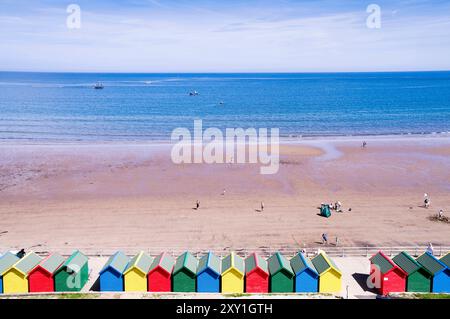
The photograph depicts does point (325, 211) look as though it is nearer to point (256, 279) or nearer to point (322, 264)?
point (322, 264)

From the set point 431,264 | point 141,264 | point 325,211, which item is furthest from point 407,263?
point 141,264

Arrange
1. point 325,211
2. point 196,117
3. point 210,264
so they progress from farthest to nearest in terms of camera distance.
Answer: point 196,117, point 325,211, point 210,264

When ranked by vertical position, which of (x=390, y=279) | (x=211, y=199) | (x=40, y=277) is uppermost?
(x=211, y=199)

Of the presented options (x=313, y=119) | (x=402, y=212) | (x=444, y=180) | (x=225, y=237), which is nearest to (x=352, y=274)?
(x=225, y=237)

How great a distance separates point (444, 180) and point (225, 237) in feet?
75.3

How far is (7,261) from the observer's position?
19125 mm

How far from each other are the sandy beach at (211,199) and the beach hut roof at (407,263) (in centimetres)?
517

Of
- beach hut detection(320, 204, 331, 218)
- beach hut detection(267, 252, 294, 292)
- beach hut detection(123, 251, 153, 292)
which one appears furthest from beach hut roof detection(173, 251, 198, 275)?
beach hut detection(320, 204, 331, 218)

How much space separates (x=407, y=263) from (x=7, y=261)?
16.9 meters

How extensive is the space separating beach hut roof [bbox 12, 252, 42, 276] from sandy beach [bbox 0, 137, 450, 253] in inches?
168

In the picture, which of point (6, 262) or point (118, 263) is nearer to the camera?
point (118, 263)

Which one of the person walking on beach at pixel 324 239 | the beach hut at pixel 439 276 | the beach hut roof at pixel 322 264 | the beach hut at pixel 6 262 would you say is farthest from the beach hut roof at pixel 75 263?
the beach hut at pixel 439 276

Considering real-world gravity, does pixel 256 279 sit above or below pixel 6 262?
below

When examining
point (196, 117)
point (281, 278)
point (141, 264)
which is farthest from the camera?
point (196, 117)
